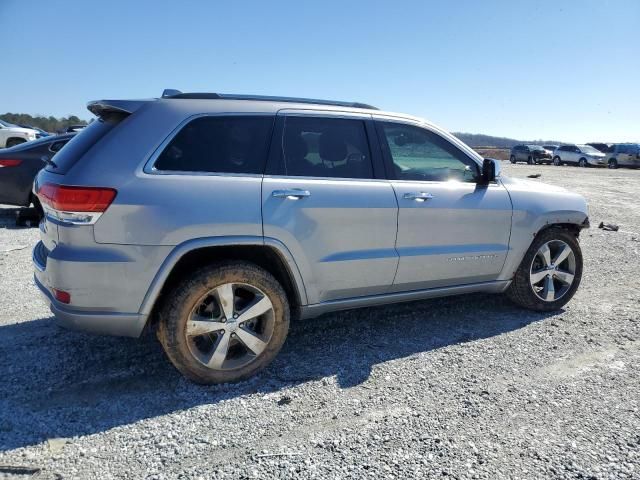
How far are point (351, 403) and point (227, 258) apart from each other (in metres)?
1.23

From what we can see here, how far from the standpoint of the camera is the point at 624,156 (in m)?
34.4

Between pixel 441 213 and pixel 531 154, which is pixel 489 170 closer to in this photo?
pixel 441 213

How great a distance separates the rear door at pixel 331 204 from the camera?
3084 millimetres

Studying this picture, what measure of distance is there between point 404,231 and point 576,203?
2.07 meters

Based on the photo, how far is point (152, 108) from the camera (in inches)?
114

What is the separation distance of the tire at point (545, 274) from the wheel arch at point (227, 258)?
2231 mm

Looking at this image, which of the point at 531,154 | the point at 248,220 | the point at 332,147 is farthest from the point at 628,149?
the point at 248,220

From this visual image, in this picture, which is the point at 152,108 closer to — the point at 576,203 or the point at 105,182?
the point at 105,182

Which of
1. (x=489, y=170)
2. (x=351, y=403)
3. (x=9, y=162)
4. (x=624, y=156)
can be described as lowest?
(x=351, y=403)

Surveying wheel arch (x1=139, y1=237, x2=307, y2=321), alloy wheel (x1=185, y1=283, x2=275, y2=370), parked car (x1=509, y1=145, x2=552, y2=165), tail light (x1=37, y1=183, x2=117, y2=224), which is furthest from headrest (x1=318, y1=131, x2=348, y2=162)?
parked car (x1=509, y1=145, x2=552, y2=165)

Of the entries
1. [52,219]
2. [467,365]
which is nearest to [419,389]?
[467,365]

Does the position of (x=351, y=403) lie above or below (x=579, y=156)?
below

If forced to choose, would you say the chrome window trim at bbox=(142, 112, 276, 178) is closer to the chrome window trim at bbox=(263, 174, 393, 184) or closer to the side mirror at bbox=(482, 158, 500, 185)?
the chrome window trim at bbox=(263, 174, 393, 184)

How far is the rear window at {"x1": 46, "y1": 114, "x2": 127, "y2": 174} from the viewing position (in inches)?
111
